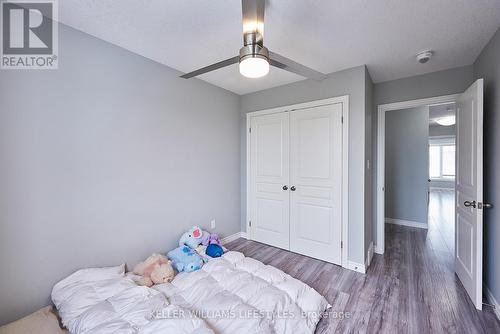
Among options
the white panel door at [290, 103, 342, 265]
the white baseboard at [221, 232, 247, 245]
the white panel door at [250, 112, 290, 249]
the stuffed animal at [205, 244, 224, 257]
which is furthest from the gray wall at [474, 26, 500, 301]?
the white baseboard at [221, 232, 247, 245]

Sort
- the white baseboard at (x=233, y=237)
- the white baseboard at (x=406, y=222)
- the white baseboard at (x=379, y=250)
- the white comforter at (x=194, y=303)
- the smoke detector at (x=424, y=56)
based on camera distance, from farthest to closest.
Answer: the white baseboard at (x=406, y=222) < the white baseboard at (x=233, y=237) < the white baseboard at (x=379, y=250) < the smoke detector at (x=424, y=56) < the white comforter at (x=194, y=303)

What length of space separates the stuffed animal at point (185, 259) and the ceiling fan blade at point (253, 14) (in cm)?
213

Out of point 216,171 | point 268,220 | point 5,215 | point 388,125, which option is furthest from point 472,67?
point 5,215

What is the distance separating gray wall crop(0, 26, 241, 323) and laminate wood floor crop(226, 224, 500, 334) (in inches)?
58.3

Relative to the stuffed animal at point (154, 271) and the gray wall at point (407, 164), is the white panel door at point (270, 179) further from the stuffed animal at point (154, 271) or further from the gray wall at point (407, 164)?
the gray wall at point (407, 164)

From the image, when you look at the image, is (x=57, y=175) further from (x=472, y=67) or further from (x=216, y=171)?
(x=472, y=67)

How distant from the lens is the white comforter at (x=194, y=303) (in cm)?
135

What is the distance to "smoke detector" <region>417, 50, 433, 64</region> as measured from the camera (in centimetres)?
217

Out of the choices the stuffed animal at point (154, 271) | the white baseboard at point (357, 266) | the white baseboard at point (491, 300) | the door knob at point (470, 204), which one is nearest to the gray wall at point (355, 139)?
the white baseboard at point (357, 266)

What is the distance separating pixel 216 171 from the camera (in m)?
3.21

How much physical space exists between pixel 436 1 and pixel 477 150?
1303 mm

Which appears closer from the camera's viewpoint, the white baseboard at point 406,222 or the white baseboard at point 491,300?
the white baseboard at point 491,300

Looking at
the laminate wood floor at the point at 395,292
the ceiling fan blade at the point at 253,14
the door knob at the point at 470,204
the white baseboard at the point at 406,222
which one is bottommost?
the laminate wood floor at the point at 395,292

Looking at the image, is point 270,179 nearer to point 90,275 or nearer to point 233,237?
point 233,237
